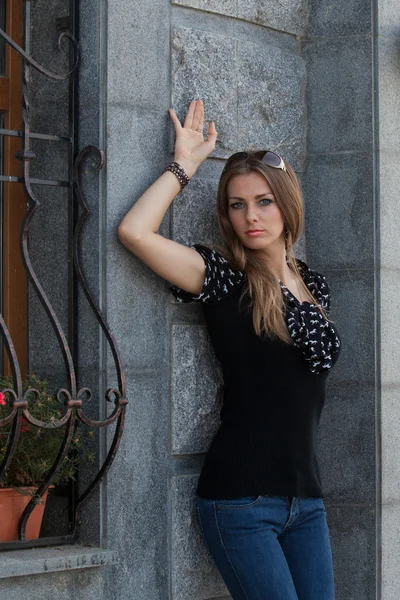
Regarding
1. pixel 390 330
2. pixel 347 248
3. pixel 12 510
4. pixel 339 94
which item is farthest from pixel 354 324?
pixel 12 510

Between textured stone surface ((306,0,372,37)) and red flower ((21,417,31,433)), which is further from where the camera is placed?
textured stone surface ((306,0,372,37))

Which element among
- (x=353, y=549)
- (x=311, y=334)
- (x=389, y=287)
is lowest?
(x=353, y=549)

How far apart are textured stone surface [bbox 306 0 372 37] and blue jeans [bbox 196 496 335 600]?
75.4 inches

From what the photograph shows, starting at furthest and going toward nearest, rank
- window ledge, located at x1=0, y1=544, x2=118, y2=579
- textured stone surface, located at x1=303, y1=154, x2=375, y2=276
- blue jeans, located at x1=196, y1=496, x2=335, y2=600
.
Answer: textured stone surface, located at x1=303, y1=154, x2=375, y2=276, blue jeans, located at x1=196, y1=496, x2=335, y2=600, window ledge, located at x1=0, y1=544, x2=118, y2=579

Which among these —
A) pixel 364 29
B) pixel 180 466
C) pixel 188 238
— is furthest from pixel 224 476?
pixel 364 29

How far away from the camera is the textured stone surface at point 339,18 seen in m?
4.76

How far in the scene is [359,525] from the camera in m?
4.64

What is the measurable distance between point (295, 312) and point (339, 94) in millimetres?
1083

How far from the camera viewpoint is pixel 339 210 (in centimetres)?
477

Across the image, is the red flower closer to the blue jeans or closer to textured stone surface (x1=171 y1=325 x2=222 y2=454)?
textured stone surface (x1=171 y1=325 x2=222 y2=454)

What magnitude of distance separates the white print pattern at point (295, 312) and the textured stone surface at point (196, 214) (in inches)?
3.6

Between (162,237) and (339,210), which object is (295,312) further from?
(339,210)

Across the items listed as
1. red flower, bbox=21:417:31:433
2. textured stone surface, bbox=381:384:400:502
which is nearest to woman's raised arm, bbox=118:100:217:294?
red flower, bbox=21:417:31:433

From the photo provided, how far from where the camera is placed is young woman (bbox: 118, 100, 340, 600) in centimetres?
400
